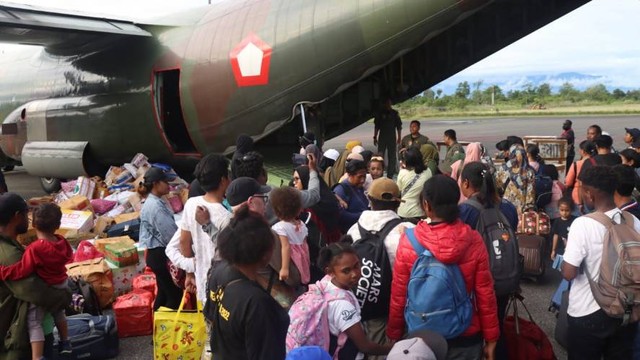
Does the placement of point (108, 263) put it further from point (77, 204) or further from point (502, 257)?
point (502, 257)

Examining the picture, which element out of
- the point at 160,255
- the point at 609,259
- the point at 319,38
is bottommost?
the point at 160,255

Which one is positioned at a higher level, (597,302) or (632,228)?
(632,228)

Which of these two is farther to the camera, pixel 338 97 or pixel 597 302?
pixel 338 97

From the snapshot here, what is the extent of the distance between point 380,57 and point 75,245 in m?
5.49

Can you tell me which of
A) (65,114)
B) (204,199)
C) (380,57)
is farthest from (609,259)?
(65,114)

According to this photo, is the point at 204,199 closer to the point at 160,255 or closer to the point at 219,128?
the point at 160,255

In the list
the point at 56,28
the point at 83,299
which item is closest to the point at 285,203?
the point at 83,299

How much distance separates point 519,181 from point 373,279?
3994 millimetres

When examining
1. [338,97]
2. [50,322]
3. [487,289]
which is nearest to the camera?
[487,289]

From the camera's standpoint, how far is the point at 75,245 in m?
7.95

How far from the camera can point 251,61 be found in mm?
9039

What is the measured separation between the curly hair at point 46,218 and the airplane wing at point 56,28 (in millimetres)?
6070

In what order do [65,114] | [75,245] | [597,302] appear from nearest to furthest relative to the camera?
[597,302], [75,245], [65,114]

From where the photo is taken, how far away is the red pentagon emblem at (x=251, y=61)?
8.96 m
